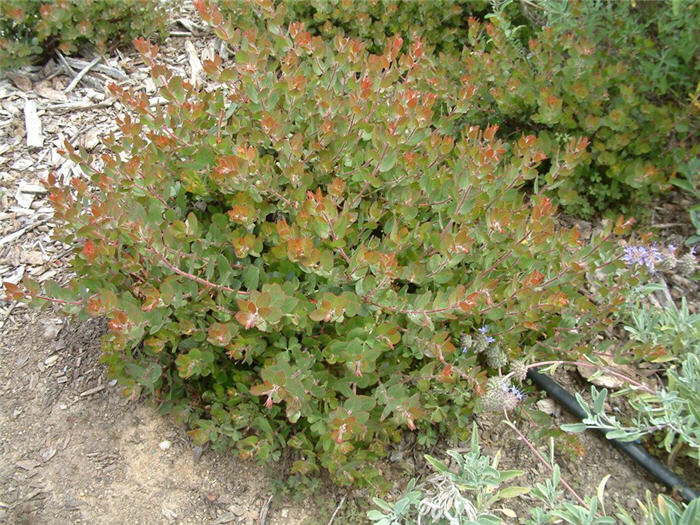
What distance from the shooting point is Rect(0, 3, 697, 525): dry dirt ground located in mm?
2133

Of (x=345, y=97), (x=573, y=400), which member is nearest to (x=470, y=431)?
(x=573, y=400)

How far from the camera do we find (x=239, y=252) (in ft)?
6.38

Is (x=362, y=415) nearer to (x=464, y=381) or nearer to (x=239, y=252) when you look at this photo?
(x=464, y=381)

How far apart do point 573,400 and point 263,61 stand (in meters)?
1.83

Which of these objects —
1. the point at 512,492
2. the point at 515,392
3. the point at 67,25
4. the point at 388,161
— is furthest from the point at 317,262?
the point at 67,25

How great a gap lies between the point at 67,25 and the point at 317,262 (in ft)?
8.31

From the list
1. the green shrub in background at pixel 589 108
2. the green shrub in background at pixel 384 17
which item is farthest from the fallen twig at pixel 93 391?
the green shrub in background at pixel 384 17

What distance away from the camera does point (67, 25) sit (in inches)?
134

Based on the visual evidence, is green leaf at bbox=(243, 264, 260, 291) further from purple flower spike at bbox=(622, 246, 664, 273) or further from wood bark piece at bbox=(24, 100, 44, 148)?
wood bark piece at bbox=(24, 100, 44, 148)

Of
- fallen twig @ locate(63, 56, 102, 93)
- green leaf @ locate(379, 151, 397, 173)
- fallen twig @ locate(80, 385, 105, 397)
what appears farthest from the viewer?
fallen twig @ locate(63, 56, 102, 93)

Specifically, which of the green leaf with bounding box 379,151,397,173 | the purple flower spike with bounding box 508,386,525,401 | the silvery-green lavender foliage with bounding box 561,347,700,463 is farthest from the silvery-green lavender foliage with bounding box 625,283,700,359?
the green leaf with bounding box 379,151,397,173

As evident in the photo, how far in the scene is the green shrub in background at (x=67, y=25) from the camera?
330cm

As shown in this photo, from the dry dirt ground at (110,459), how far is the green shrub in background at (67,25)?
4.28ft

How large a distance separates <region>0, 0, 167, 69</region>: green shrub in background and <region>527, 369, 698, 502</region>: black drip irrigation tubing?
2988mm
